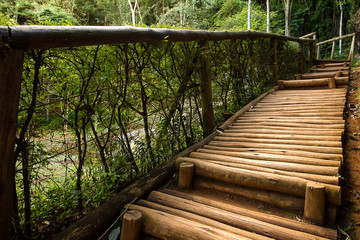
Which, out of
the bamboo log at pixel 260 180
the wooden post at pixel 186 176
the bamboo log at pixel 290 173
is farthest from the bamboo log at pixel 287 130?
the wooden post at pixel 186 176

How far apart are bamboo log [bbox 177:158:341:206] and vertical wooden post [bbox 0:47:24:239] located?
4.63 ft

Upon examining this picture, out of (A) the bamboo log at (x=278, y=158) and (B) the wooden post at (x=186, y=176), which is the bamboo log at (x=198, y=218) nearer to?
(B) the wooden post at (x=186, y=176)

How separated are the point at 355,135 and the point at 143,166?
259 cm

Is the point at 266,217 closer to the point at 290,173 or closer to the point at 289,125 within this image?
the point at 290,173

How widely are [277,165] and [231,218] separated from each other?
74 centimetres

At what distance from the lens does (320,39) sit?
58.5 ft

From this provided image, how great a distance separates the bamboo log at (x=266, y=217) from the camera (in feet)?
4.47

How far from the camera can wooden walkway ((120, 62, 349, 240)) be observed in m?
1.43

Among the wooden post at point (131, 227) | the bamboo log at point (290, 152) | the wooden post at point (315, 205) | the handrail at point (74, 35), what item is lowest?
the wooden post at point (131, 227)

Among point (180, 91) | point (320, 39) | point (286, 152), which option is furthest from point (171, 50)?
point (320, 39)

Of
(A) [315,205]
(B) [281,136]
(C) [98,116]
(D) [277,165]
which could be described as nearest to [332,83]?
(B) [281,136]

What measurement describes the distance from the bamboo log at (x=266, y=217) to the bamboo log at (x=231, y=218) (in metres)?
0.07

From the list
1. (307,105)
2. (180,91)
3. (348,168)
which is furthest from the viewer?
(307,105)

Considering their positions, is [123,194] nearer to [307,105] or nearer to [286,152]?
[286,152]
